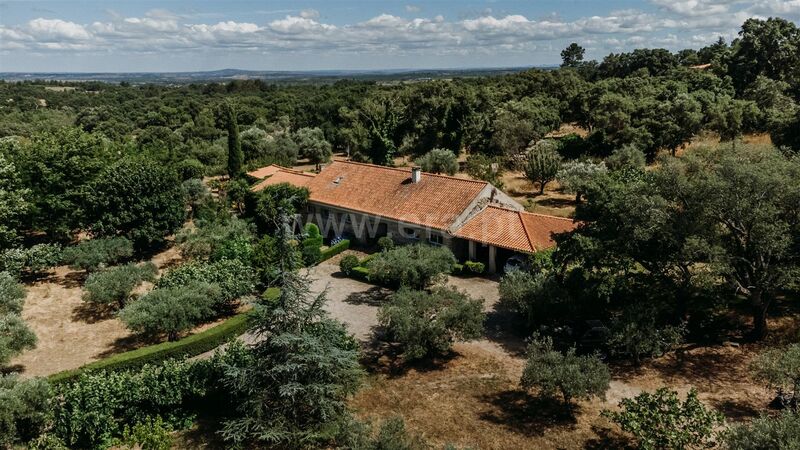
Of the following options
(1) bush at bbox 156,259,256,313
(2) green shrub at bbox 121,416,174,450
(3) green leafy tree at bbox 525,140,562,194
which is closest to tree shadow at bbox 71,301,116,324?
(1) bush at bbox 156,259,256,313

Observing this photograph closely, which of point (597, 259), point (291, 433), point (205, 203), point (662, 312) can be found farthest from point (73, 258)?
point (662, 312)

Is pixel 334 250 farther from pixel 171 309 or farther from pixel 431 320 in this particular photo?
pixel 431 320

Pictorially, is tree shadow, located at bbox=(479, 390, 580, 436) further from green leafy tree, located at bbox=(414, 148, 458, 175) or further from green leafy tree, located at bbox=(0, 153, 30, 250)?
green leafy tree, located at bbox=(414, 148, 458, 175)

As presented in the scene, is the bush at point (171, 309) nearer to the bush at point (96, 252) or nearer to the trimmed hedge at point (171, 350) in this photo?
the trimmed hedge at point (171, 350)

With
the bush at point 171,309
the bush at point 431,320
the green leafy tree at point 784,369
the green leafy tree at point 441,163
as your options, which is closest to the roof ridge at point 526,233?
the bush at point 431,320

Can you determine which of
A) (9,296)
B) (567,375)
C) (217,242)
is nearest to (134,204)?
(217,242)

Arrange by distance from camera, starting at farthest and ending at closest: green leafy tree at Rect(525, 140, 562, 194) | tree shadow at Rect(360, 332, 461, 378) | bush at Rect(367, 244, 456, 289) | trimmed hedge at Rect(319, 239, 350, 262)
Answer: green leafy tree at Rect(525, 140, 562, 194) → trimmed hedge at Rect(319, 239, 350, 262) → bush at Rect(367, 244, 456, 289) → tree shadow at Rect(360, 332, 461, 378)

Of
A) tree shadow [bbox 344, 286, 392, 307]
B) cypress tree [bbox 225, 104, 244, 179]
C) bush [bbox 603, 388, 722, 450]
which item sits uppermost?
cypress tree [bbox 225, 104, 244, 179]

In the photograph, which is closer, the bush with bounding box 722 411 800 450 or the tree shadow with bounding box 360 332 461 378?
the bush with bounding box 722 411 800 450
